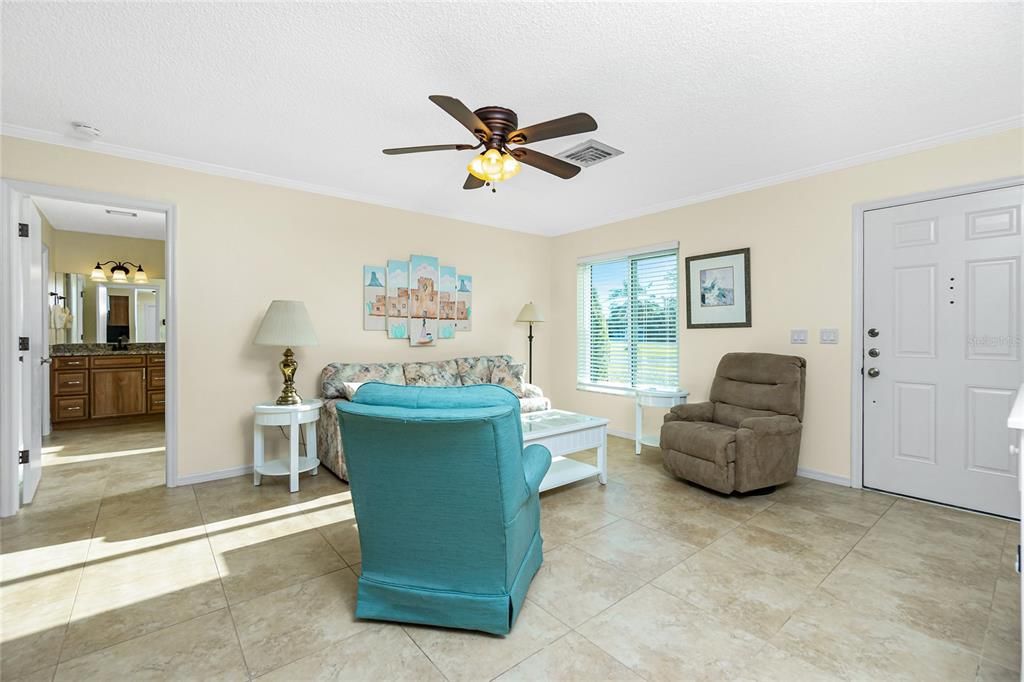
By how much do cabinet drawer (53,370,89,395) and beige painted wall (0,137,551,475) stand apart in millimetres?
3291

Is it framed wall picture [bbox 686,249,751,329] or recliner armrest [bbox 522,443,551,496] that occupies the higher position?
framed wall picture [bbox 686,249,751,329]

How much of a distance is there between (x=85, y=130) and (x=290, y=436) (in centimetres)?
243

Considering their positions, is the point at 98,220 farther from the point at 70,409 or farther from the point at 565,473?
the point at 565,473

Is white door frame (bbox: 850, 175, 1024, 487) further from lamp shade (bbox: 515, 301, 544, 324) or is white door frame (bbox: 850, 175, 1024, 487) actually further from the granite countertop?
the granite countertop

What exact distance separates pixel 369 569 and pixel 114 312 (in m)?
6.71

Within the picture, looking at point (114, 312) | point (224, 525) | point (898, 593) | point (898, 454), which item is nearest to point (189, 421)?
point (224, 525)

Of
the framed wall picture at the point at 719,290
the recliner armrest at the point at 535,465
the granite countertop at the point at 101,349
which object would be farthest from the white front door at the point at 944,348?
the granite countertop at the point at 101,349

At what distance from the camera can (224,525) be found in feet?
9.32

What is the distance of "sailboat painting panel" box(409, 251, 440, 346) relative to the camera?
478 cm

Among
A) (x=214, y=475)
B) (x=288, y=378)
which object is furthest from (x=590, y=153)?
(x=214, y=475)

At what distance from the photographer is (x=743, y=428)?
3.29 m

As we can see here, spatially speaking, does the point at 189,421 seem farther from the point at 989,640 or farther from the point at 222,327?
the point at 989,640

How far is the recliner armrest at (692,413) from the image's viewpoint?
3875mm

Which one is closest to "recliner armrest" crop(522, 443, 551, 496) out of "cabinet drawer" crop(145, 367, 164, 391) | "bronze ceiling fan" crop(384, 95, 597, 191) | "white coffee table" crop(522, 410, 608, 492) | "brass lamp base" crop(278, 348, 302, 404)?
"white coffee table" crop(522, 410, 608, 492)
